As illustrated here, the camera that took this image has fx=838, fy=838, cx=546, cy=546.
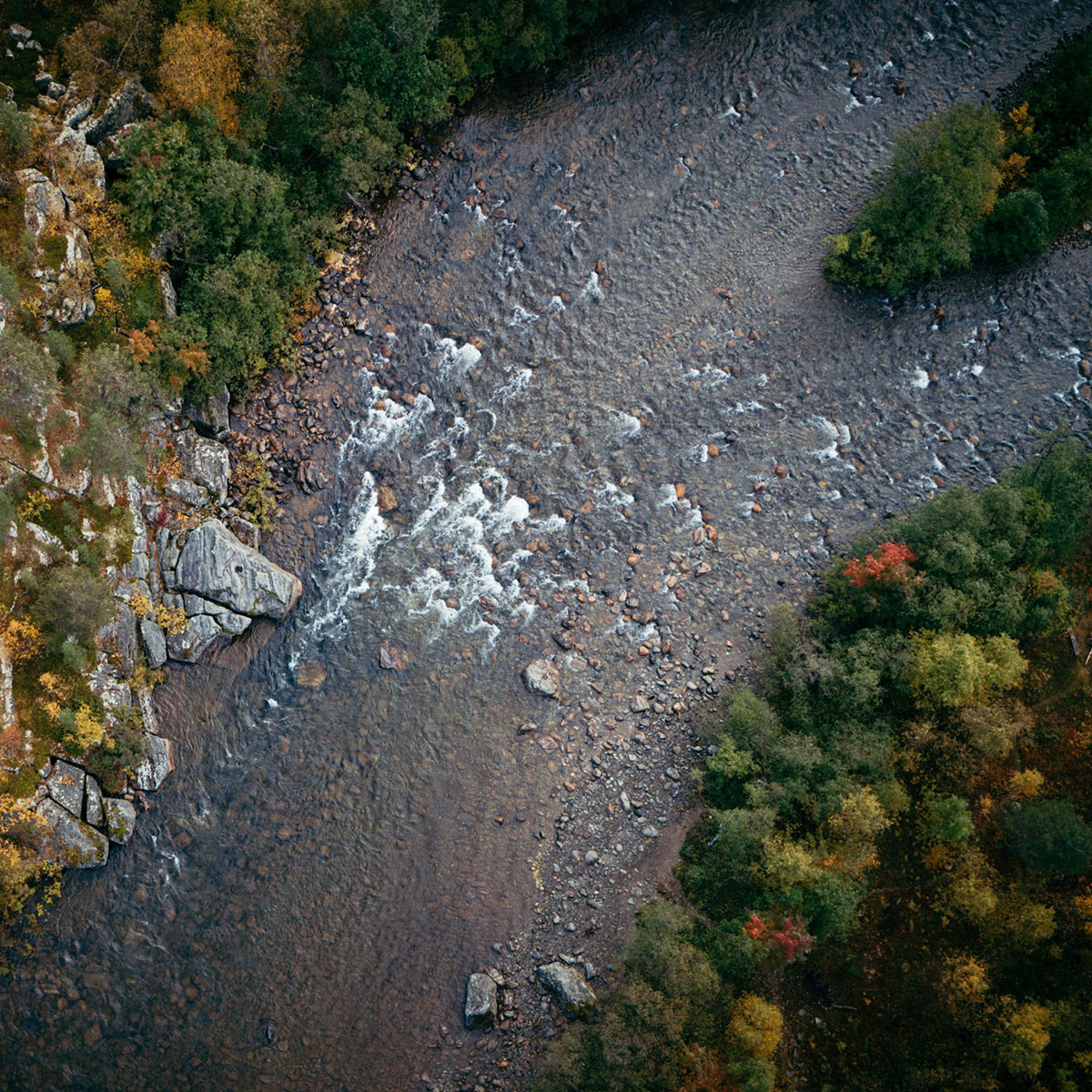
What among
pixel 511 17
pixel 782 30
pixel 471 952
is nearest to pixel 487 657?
pixel 471 952

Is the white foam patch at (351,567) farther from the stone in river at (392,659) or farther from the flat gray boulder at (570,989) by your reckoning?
the flat gray boulder at (570,989)

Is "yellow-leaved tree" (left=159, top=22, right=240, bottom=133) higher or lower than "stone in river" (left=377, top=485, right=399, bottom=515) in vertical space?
higher

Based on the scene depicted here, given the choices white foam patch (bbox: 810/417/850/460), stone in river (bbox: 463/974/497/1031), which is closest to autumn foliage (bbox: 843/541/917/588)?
white foam patch (bbox: 810/417/850/460)

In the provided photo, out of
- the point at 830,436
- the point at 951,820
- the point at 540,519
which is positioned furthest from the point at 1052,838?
the point at 540,519

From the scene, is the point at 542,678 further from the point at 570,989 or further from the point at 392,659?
the point at 570,989

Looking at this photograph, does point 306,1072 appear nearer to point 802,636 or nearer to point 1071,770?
point 802,636

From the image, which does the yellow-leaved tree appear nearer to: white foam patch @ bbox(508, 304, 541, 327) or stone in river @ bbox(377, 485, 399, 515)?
white foam patch @ bbox(508, 304, 541, 327)

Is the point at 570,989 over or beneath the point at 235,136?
beneath
